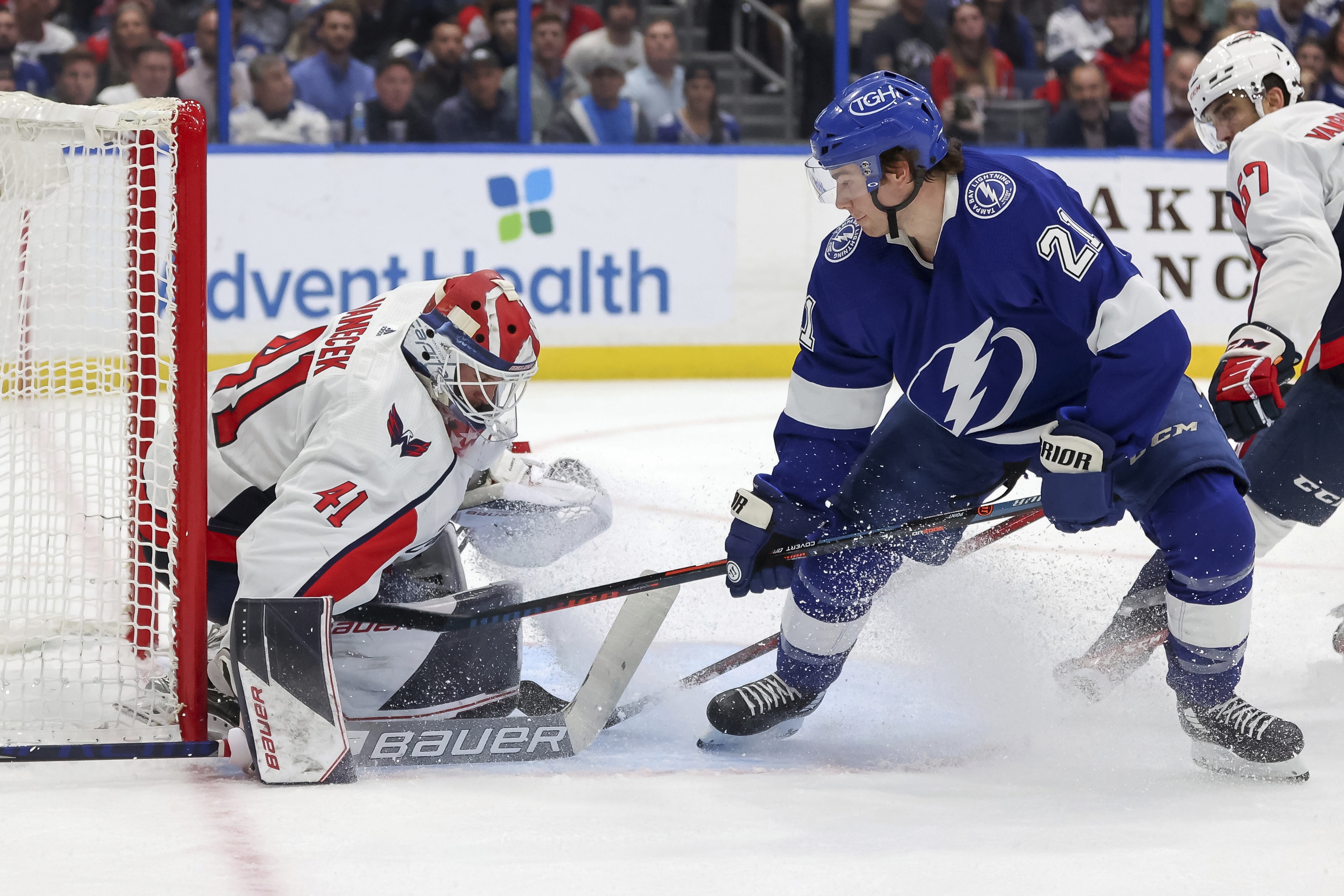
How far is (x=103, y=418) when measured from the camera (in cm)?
249

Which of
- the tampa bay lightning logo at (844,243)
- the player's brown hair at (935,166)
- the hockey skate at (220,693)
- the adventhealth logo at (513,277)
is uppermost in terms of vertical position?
the player's brown hair at (935,166)

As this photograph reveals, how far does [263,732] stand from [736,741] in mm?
786

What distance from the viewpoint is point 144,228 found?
2.38m

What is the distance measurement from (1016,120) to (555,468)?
194 inches

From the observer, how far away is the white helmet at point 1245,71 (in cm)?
292

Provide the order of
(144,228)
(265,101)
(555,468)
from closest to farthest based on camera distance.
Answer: (144,228) → (555,468) → (265,101)

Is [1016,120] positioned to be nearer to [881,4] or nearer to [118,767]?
[881,4]

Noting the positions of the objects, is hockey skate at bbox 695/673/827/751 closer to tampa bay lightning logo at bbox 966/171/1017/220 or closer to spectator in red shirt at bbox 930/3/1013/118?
tampa bay lightning logo at bbox 966/171/1017/220

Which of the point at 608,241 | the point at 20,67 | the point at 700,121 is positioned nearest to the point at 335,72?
the point at 20,67

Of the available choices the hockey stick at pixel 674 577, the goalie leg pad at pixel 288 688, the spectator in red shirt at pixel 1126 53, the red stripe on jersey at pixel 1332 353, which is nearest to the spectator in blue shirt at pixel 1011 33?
the spectator in red shirt at pixel 1126 53

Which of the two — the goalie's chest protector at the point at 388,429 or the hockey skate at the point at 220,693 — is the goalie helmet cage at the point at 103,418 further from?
the goalie's chest protector at the point at 388,429

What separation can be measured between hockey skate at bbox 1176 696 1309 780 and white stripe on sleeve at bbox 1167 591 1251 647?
10 centimetres

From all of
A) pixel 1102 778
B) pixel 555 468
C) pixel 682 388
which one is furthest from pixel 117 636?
pixel 682 388

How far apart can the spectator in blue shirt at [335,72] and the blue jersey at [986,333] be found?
4.75m
